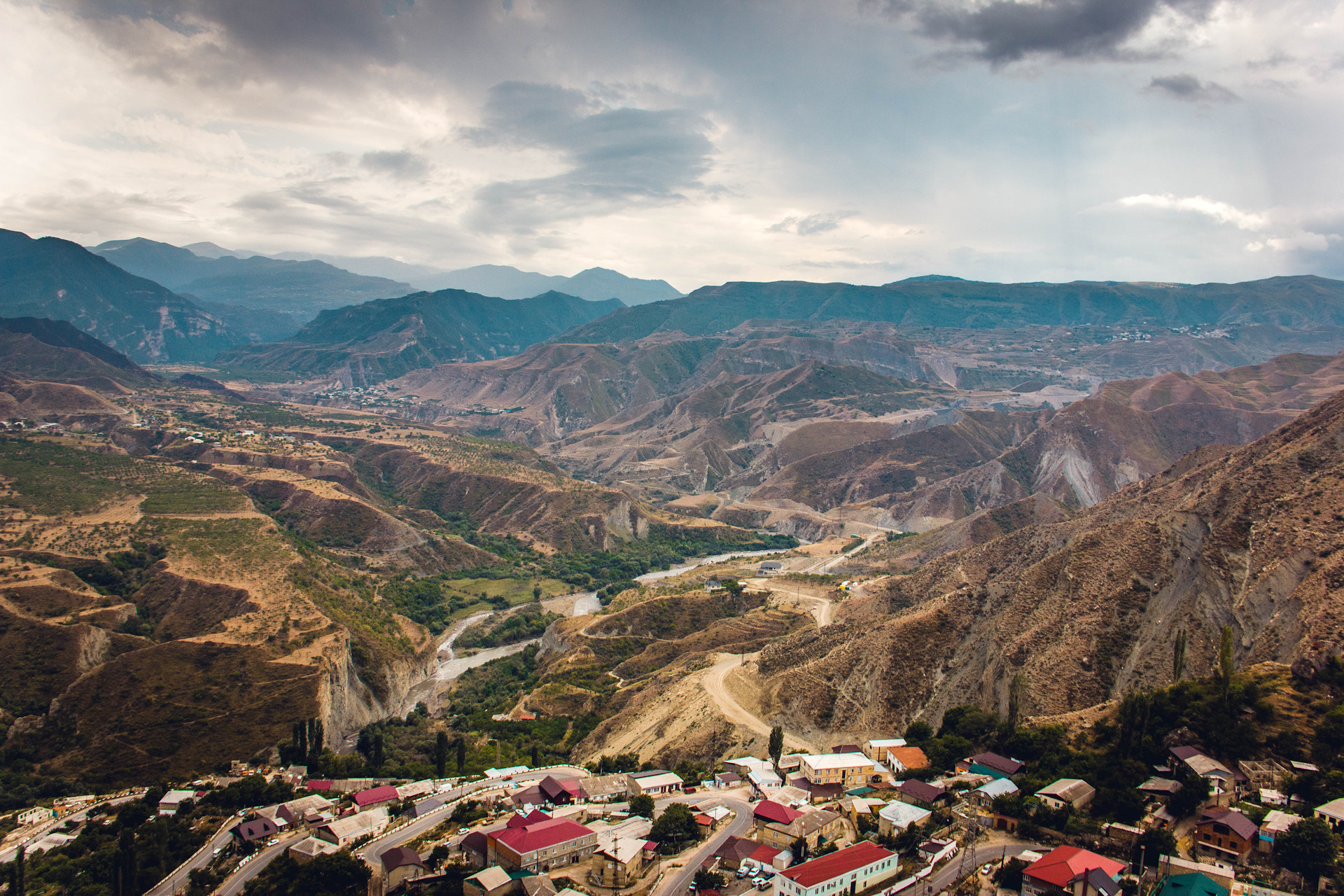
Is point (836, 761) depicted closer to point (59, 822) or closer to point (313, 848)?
point (313, 848)

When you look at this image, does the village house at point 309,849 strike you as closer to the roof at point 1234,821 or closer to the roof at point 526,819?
the roof at point 526,819

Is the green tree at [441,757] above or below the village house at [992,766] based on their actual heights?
below

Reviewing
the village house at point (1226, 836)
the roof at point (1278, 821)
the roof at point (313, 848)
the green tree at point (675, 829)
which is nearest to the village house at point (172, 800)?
the roof at point (313, 848)

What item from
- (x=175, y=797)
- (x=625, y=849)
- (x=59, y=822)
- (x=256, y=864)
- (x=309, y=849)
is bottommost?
(x=59, y=822)

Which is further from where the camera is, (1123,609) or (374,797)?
(1123,609)

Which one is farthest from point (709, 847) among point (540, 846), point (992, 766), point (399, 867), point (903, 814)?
point (992, 766)

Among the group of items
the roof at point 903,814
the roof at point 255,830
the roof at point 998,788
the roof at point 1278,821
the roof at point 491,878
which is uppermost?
the roof at point 1278,821

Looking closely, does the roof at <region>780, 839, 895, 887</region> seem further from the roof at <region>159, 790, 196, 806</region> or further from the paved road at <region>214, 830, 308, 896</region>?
A: the roof at <region>159, 790, 196, 806</region>
